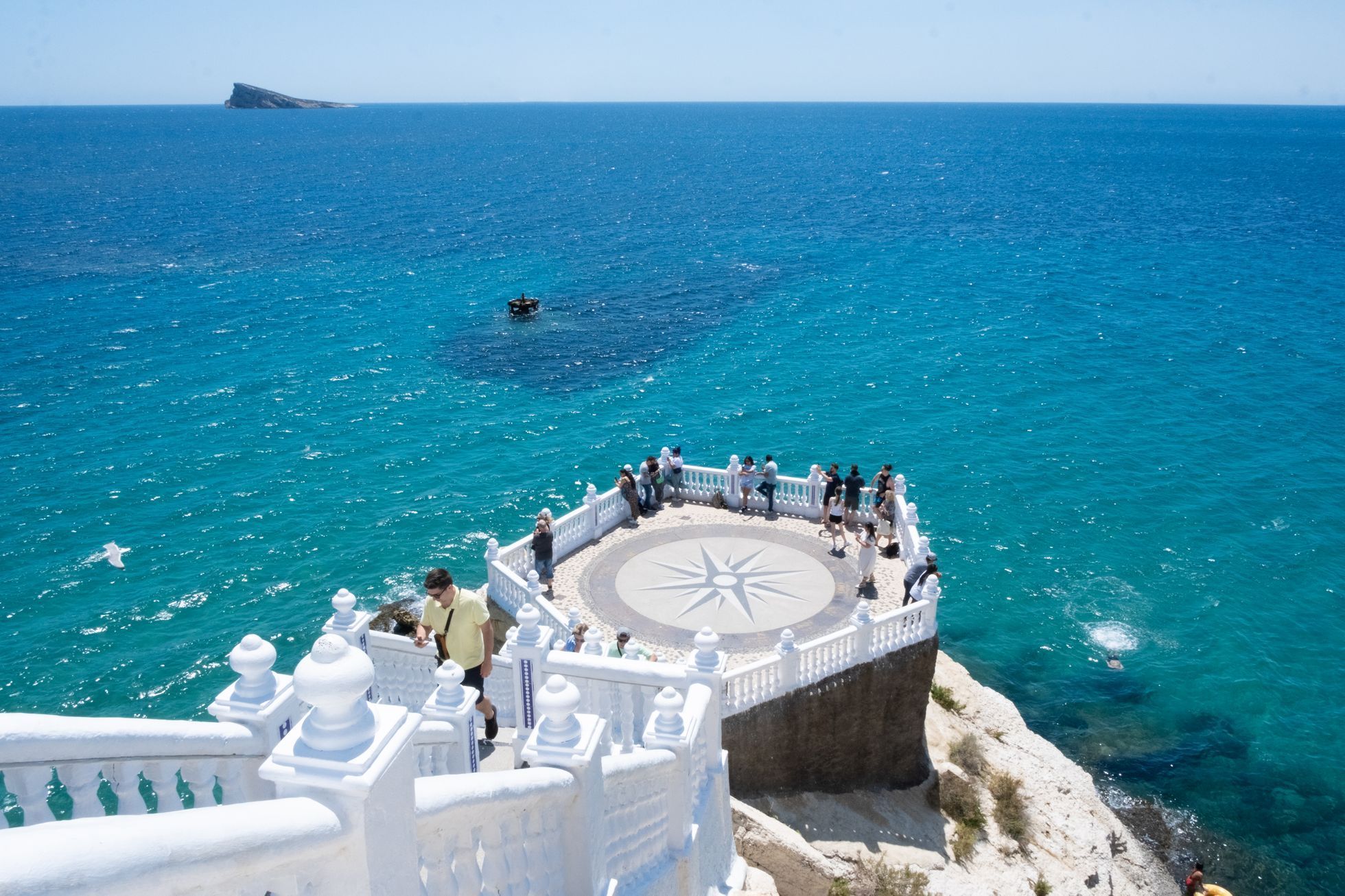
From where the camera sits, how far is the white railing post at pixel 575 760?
5.96 metres

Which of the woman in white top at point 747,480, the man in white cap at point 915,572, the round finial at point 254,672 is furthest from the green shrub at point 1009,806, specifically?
the round finial at point 254,672

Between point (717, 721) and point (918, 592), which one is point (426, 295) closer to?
point (918, 592)

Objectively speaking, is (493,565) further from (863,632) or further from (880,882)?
(880,882)

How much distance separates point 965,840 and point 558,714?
14.0m

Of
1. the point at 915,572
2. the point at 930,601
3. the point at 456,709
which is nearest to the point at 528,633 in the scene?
the point at 456,709

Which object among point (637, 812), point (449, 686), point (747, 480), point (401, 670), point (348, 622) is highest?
point (449, 686)

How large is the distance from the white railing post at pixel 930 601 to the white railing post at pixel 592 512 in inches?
263

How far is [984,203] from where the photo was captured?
9675 cm

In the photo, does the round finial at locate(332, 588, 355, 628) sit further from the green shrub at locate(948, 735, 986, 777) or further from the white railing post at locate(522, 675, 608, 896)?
the green shrub at locate(948, 735, 986, 777)

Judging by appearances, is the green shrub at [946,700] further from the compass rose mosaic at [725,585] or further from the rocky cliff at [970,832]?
the compass rose mosaic at [725,585]

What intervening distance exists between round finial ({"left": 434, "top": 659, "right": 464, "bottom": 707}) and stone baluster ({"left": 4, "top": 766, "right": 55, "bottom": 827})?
12.2 ft

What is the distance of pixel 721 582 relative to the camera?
18.5 metres

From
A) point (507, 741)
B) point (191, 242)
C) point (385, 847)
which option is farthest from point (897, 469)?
point (191, 242)

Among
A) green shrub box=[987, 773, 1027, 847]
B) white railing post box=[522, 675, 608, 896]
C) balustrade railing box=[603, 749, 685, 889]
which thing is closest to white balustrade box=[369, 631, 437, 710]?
balustrade railing box=[603, 749, 685, 889]
